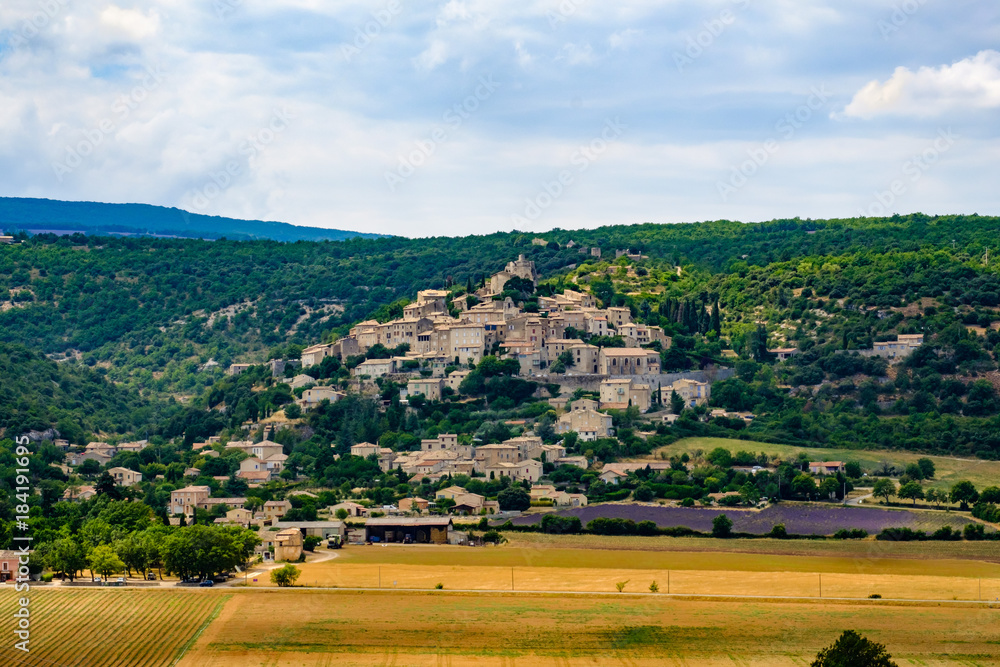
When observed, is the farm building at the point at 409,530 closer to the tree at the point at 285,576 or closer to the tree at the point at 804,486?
the tree at the point at 285,576

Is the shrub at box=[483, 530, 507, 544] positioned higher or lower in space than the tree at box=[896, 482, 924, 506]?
lower

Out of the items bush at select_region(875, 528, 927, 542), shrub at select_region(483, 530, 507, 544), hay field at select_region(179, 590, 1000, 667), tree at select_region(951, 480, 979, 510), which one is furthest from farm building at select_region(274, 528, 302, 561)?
tree at select_region(951, 480, 979, 510)

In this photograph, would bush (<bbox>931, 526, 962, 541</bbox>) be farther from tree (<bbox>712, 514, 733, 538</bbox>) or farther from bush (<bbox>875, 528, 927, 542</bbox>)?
tree (<bbox>712, 514, 733, 538</bbox>)

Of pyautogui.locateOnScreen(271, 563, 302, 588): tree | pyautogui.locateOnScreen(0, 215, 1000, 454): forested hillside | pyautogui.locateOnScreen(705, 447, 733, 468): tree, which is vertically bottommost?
pyautogui.locateOnScreen(271, 563, 302, 588): tree

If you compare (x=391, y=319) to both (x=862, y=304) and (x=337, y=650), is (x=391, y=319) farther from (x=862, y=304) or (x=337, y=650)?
(x=337, y=650)

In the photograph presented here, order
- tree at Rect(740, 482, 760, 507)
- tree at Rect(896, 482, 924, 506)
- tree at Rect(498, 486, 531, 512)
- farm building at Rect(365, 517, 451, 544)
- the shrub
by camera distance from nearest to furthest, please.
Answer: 1. the shrub
2. farm building at Rect(365, 517, 451, 544)
3. tree at Rect(896, 482, 924, 506)
4. tree at Rect(740, 482, 760, 507)
5. tree at Rect(498, 486, 531, 512)
